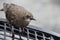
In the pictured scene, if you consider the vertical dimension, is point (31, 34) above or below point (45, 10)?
below

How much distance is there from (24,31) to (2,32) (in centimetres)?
17

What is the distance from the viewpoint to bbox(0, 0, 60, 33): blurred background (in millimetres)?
3002

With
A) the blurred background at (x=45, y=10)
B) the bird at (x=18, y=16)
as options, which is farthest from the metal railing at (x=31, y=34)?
the blurred background at (x=45, y=10)

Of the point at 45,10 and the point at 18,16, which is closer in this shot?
the point at 18,16

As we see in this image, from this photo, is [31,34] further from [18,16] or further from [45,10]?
[45,10]

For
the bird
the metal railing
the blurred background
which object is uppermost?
the blurred background

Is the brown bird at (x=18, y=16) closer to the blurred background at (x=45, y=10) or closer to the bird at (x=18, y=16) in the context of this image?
the bird at (x=18, y=16)

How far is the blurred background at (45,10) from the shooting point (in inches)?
118

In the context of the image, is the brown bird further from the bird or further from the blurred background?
the blurred background

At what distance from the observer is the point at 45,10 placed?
3.13m

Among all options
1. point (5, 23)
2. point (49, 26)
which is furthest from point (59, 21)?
point (5, 23)

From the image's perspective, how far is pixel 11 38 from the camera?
1.82 meters

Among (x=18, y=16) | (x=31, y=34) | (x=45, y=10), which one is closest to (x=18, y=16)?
(x=18, y=16)

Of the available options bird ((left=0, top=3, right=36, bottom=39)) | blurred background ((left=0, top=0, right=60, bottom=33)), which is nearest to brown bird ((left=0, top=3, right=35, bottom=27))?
bird ((left=0, top=3, right=36, bottom=39))
